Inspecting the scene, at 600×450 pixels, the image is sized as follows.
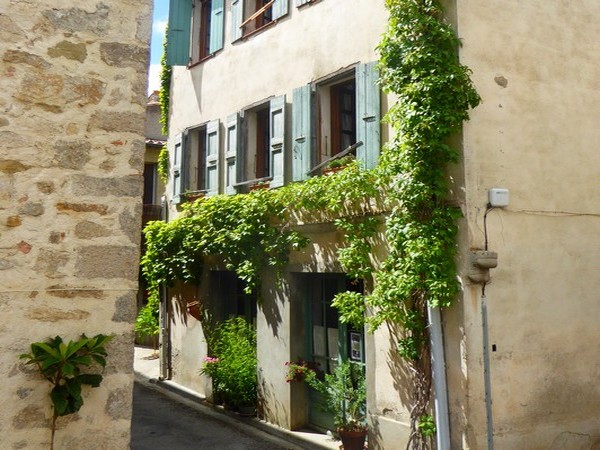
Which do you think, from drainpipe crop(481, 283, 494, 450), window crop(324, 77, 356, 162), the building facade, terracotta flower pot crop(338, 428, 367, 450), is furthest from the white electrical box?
terracotta flower pot crop(338, 428, 367, 450)

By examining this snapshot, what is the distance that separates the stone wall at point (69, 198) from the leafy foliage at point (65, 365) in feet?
0.26

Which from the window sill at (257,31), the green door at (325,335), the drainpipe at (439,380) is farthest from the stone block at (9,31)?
the window sill at (257,31)

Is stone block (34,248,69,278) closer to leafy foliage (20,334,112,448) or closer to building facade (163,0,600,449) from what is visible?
leafy foliage (20,334,112,448)

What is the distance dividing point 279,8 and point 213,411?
6024 mm

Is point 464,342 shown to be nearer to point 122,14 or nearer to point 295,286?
point 295,286

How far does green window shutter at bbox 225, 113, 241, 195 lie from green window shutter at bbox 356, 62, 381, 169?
2647mm

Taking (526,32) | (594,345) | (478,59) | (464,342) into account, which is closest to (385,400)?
(464,342)

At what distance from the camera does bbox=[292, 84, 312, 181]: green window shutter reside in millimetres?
7336

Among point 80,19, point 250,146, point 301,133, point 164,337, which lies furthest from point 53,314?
point 164,337

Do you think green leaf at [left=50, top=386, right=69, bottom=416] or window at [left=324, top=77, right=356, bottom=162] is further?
window at [left=324, top=77, right=356, bottom=162]

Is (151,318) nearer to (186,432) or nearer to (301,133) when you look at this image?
(186,432)

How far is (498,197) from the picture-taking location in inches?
220

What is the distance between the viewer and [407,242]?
5.64 meters

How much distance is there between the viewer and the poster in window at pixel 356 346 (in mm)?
6863
